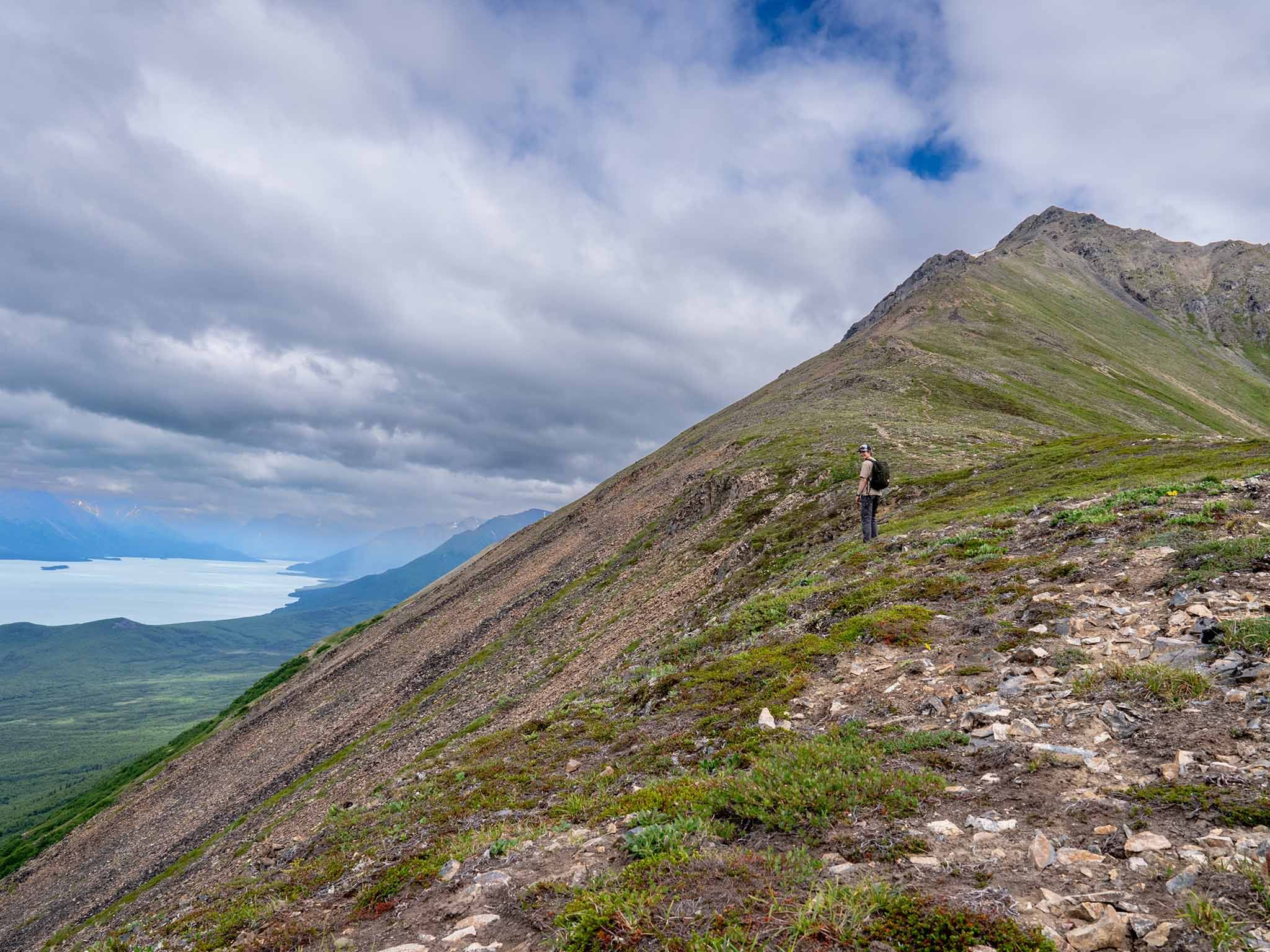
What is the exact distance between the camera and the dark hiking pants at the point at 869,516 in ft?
75.9

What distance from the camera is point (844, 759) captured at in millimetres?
8641

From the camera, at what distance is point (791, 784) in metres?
8.09

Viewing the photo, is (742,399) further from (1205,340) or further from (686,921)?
(1205,340)

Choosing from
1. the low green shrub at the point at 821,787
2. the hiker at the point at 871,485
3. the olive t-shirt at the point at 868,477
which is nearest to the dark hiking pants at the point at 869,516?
the hiker at the point at 871,485

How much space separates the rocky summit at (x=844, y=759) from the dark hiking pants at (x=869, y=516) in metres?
0.85

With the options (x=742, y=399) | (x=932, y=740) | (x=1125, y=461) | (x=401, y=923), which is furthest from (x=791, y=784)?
(x=742, y=399)

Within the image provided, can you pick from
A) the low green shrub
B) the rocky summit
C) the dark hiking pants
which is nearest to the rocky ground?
the rocky summit

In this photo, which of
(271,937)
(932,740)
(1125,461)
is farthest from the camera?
(1125,461)

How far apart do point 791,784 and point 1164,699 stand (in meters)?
5.36

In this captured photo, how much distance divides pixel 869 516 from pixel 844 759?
16.0m

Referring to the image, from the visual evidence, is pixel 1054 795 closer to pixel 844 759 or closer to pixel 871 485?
pixel 844 759

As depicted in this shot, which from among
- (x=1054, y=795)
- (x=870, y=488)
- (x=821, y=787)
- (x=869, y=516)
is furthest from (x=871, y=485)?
(x=821, y=787)

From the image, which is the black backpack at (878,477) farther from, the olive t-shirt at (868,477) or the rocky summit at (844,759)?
the rocky summit at (844,759)

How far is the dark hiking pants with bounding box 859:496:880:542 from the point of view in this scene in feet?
75.9
